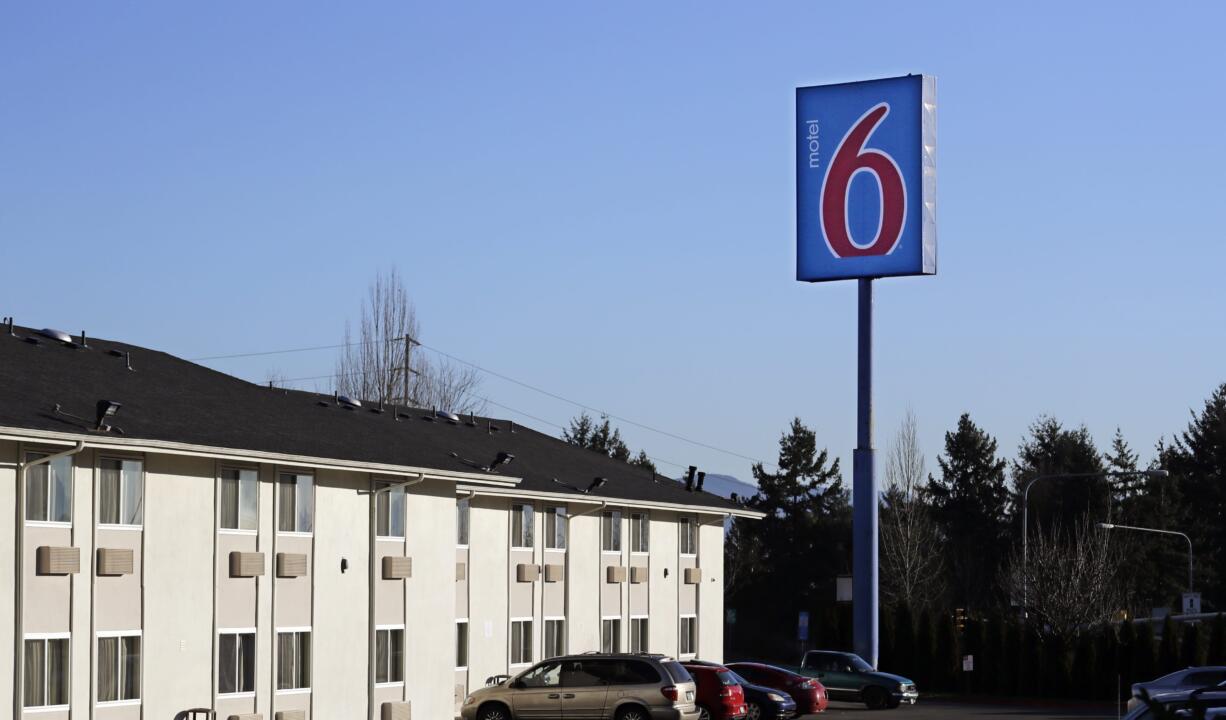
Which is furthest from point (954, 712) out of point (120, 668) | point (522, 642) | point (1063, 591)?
point (120, 668)

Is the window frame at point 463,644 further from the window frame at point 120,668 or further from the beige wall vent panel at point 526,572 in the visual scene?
the window frame at point 120,668

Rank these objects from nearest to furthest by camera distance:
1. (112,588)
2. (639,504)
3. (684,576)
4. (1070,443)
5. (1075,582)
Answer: (112,588)
(639,504)
(684,576)
(1075,582)
(1070,443)

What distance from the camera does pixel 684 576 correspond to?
168 ft

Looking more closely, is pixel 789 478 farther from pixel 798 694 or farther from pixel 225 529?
pixel 225 529

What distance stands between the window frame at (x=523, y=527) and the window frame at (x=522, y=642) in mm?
1851

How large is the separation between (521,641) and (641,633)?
19.9 feet

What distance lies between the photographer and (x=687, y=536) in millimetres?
51844

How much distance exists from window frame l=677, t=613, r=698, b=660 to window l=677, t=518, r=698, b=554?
1.96 meters

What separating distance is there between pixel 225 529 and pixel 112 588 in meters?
3.00

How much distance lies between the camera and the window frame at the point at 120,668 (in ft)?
88.8

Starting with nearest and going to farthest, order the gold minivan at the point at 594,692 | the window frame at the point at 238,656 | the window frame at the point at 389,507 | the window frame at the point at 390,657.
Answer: the window frame at the point at 238,656, the gold minivan at the point at 594,692, the window frame at the point at 390,657, the window frame at the point at 389,507

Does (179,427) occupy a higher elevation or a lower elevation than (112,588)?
higher

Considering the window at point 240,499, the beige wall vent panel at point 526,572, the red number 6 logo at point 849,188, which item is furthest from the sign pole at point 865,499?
the window at point 240,499

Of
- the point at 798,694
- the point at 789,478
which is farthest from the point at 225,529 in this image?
the point at 789,478
